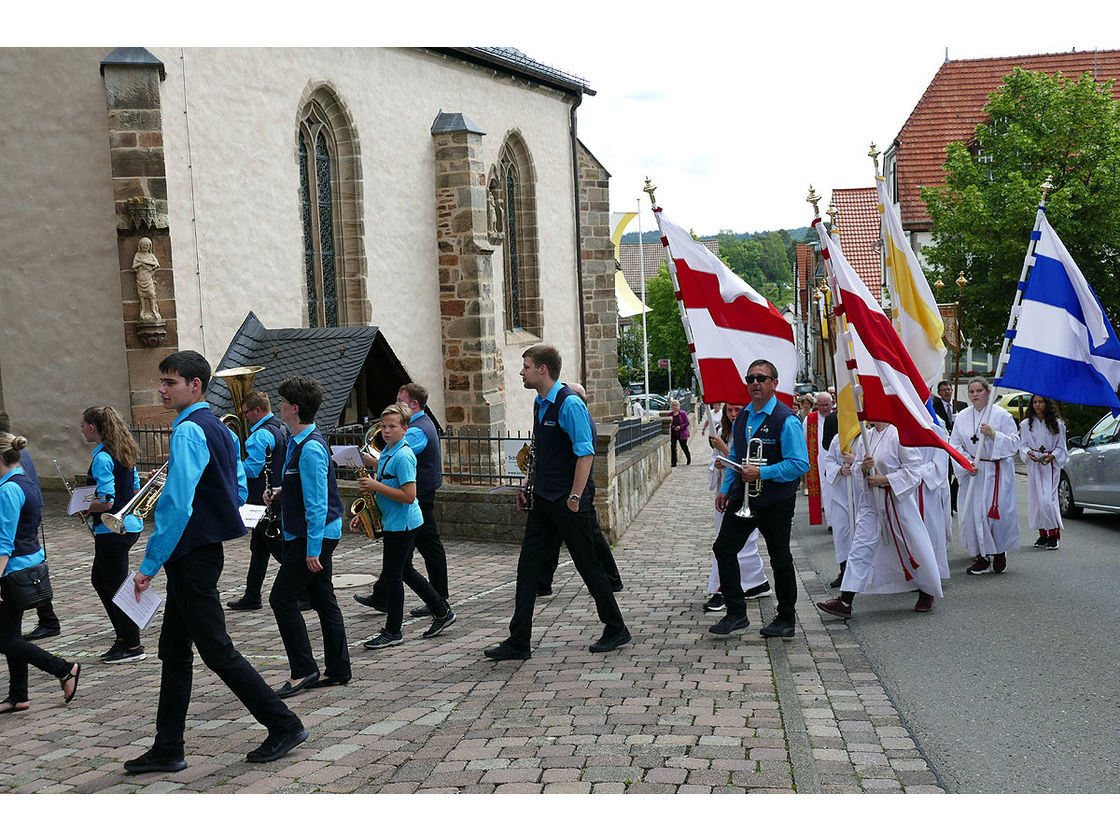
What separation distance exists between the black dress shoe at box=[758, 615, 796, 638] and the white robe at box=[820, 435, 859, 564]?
7.73ft

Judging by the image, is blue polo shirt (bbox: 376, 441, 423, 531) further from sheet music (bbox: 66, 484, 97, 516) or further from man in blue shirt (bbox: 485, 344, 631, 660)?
sheet music (bbox: 66, 484, 97, 516)

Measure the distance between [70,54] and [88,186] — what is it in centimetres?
179

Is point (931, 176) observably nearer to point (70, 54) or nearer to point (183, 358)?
point (70, 54)

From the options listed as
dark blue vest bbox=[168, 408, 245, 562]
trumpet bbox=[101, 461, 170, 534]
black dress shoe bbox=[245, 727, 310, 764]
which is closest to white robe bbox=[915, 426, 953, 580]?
black dress shoe bbox=[245, 727, 310, 764]

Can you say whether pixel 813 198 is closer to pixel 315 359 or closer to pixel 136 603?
pixel 136 603

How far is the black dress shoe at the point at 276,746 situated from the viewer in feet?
17.0

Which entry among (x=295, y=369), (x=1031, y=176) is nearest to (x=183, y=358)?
(x=295, y=369)

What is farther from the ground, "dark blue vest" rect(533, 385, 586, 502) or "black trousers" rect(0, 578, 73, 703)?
"dark blue vest" rect(533, 385, 586, 502)

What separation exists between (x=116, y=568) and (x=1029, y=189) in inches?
881

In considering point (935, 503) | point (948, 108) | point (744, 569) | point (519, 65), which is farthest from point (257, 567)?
point (948, 108)

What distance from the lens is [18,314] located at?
1602 centimetres

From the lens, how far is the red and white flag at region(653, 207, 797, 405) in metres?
8.92

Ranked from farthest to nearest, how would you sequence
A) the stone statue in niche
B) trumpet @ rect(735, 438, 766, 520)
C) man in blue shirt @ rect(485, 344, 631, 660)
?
the stone statue in niche, trumpet @ rect(735, 438, 766, 520), man in blue shirt @ rect(485, 344, 631, 660)

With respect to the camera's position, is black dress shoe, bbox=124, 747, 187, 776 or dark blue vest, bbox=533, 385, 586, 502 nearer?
black dress shoe, bbox=124, 747, 187, 776
